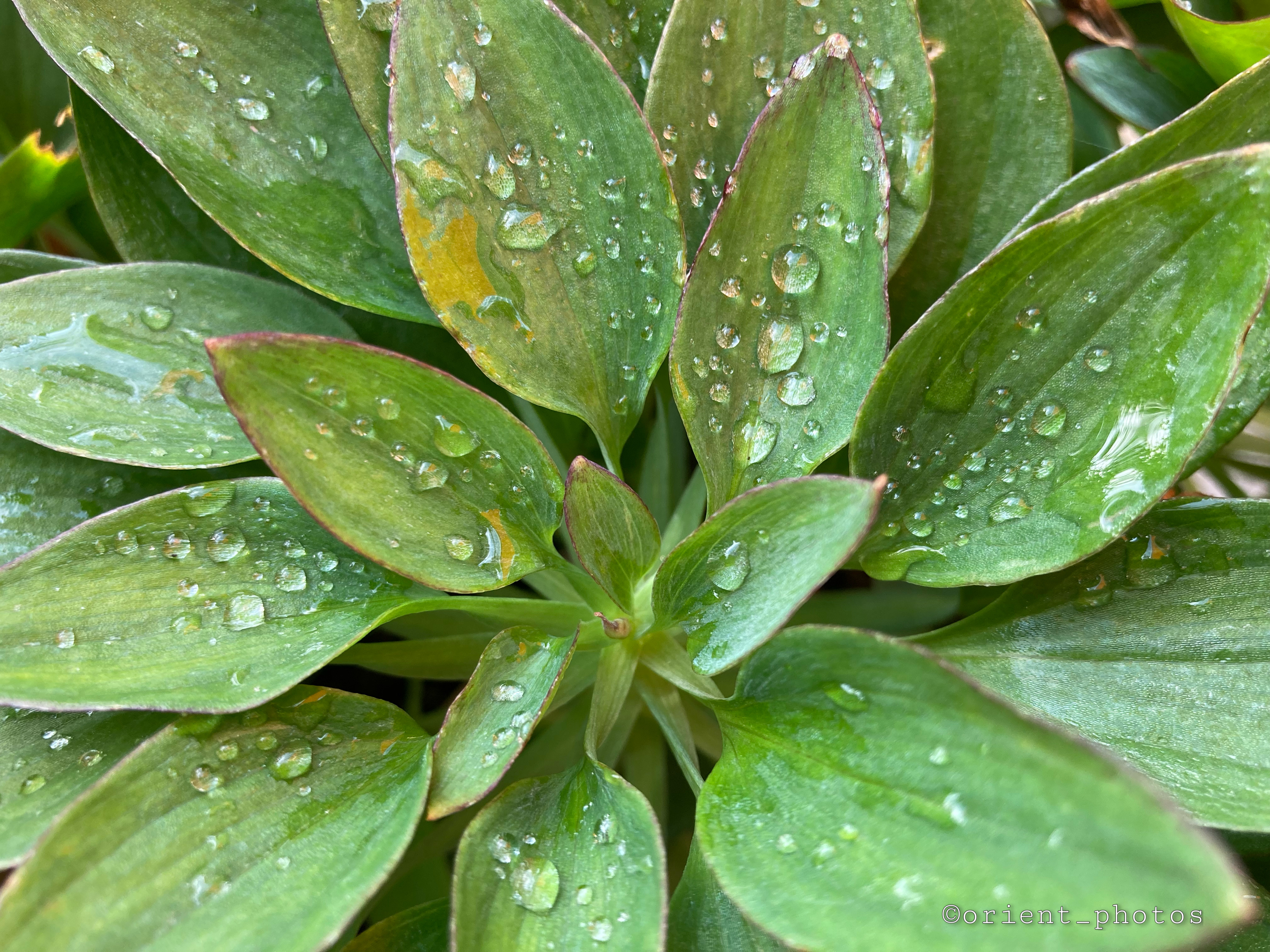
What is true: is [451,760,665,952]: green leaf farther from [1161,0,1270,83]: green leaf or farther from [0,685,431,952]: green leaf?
[1161,0,1270,83]: green leaf

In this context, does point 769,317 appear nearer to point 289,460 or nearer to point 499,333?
point 499,333

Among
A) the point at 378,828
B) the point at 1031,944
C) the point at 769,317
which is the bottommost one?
the point at 378,828

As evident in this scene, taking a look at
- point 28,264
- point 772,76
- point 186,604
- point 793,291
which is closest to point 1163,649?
point 793,291

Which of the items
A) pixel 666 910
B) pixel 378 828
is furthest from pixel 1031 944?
pixel 378 828

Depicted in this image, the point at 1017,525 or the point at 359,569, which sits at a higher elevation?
the point at 1017,525

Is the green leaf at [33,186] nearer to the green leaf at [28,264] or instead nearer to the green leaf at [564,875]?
the green leaf at [28,264]

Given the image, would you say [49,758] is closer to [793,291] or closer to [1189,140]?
[793,291]

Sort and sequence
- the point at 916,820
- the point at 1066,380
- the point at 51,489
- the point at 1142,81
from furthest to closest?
the point at 1142,81 < the point at 51,489 < the point at 1066,380 < the point at 916,820
